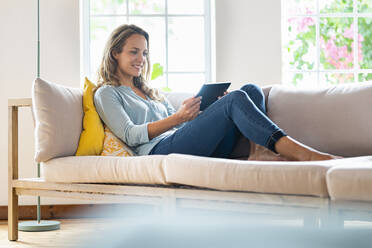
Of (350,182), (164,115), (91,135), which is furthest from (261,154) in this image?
(350,182)

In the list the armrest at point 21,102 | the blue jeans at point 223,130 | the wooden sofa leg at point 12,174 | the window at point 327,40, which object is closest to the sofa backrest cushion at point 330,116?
the blue jeans at point 223,130

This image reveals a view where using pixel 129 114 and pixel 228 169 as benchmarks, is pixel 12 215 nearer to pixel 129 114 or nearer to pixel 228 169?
pixel 129 114

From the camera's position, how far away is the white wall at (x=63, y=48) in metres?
3.69

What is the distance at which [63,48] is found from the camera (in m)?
3.76

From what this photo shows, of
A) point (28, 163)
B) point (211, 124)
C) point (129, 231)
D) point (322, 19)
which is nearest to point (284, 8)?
point (322, 19)

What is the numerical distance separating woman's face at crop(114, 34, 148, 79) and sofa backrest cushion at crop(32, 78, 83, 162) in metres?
0.41

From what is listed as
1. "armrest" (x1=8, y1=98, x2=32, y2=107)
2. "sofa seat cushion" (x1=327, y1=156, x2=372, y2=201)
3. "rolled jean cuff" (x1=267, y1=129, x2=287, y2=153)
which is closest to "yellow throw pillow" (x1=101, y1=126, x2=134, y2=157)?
"armrest" (x1=8, y1=98, x2=32, y2=107)

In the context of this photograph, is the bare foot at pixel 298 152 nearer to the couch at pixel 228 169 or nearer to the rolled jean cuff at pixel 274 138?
the rolled jean cuff at pixel 274 138

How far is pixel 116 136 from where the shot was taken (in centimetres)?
276

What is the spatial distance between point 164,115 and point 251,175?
1159 mm

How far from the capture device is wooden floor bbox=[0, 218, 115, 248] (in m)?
2.77

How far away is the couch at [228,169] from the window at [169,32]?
895 millimetres

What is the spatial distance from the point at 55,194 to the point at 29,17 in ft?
5.46

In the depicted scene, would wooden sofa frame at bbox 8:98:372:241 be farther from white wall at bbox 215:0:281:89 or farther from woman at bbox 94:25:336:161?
white wall at bbox 215:0:281:89
